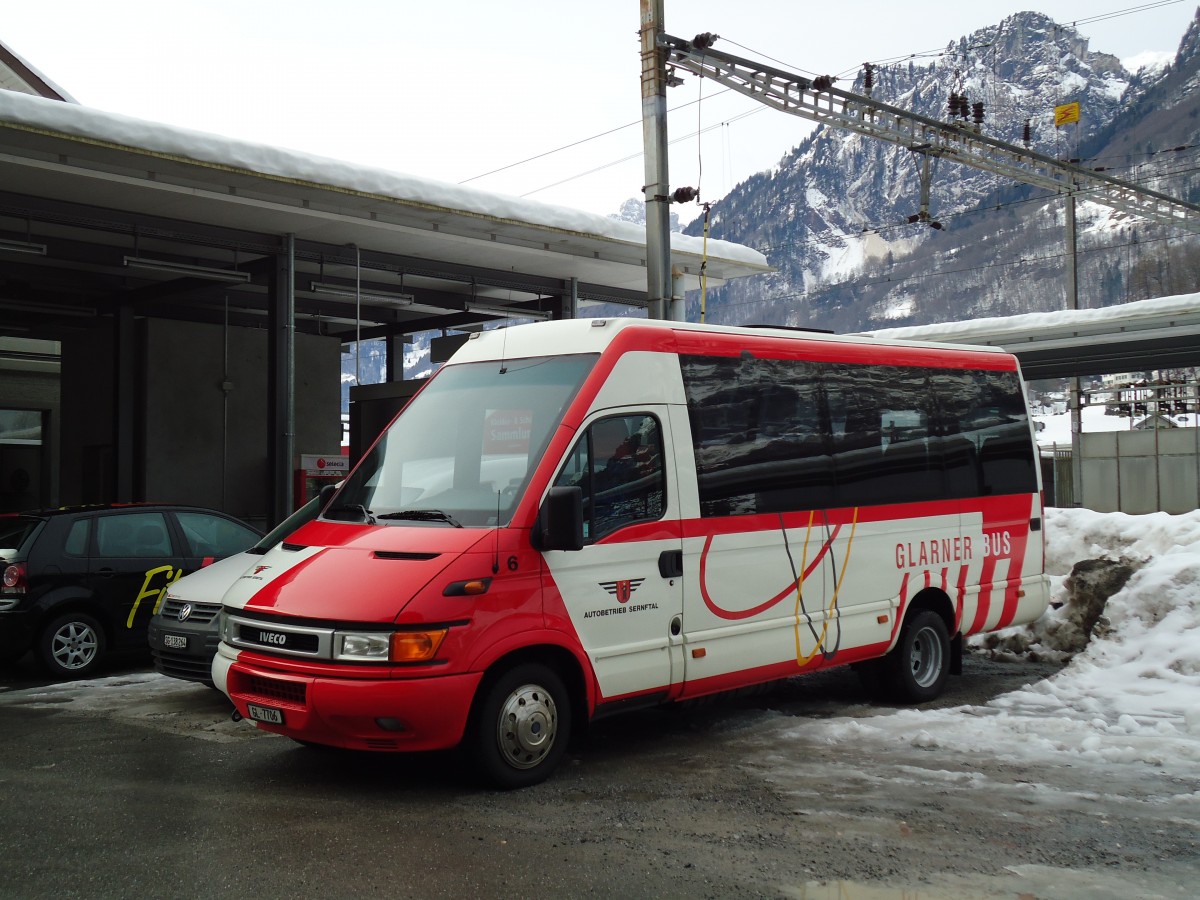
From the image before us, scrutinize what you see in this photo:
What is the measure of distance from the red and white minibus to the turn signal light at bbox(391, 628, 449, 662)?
11mm

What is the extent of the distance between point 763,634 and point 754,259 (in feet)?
41.7

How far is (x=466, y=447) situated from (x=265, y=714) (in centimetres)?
188

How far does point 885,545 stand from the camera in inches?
341

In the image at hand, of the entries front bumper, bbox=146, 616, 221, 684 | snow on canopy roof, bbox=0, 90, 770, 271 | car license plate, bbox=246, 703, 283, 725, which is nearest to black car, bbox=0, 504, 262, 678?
front bumper, bbox=146, 616, 221, 684

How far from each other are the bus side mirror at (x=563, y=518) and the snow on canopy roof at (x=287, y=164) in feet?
26.9

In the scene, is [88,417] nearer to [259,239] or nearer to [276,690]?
[259,239]

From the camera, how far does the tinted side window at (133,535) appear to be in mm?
10906

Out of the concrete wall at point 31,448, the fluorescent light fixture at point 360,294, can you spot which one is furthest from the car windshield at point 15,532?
the concrete wall at point 31,448

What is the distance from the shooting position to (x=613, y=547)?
6.84 meters

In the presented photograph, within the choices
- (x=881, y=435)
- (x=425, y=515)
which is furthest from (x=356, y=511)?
(x=881, y=435)

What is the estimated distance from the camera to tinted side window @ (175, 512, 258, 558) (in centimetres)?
1139

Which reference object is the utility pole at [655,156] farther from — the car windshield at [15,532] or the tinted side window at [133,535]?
the car windshield at [15,532]

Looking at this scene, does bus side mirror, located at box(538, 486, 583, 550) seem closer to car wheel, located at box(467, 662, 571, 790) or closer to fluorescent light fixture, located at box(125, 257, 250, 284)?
car wheel, located at box(467, 662, 571, 790)

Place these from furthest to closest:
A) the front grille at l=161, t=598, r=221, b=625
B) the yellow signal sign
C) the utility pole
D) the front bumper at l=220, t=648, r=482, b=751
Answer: the yellow signal sign
the utility pole
the front grille at l=161, t=598, r=221, b=625
the front bumper at l=220, t=648, r=482, b=751
